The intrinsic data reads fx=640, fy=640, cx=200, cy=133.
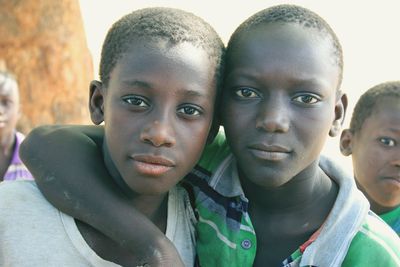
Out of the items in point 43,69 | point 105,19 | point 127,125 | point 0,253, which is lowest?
point 105,19

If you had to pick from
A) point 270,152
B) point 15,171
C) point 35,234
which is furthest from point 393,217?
point 15,171

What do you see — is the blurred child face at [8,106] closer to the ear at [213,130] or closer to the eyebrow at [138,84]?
the ear at [213,130]

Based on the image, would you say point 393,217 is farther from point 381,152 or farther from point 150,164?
point 150,164

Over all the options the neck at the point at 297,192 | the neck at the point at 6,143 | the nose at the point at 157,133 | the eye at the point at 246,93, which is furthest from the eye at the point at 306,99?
the neck at the point at 6,143

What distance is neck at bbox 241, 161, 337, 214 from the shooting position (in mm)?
2205

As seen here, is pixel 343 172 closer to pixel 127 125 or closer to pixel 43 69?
pixel 127 125

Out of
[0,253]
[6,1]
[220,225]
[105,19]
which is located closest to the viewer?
[0,253]

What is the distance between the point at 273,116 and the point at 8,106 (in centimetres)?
329

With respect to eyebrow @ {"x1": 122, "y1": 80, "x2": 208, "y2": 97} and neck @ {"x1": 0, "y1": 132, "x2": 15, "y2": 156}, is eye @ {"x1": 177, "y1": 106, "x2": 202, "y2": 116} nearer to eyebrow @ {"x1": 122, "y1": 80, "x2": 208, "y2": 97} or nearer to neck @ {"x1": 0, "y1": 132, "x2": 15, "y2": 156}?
eyebrow @ {"x1": 122, "y1": 80, "x2": 208, "y2": 97}

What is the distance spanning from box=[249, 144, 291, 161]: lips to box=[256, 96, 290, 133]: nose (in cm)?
6

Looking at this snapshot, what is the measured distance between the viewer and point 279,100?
1997mm

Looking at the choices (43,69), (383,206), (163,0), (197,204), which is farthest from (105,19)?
(197,204)

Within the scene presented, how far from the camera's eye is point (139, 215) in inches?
80.0

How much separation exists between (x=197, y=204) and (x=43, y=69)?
3.75m
